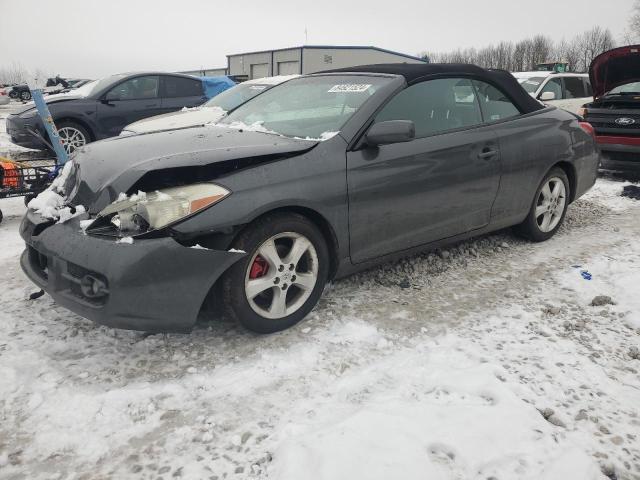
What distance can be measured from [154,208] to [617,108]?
24.5 feet

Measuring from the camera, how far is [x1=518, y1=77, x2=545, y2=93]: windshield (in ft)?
31.8

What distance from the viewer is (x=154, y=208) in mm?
2510

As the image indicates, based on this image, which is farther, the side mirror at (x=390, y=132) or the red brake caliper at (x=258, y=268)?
the side mirror at (x=390, y=132)

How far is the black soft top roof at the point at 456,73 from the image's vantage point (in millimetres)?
3619

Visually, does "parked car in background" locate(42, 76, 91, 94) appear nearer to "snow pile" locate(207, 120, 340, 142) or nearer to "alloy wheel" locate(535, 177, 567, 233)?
"snow pile" locate(207, 120, 340, 142)

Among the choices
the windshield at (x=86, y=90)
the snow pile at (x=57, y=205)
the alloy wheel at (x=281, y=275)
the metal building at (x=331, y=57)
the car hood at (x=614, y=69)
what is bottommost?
the alloy wheel at (x=281, y=275)

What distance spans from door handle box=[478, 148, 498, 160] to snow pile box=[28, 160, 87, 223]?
2805 millimetres

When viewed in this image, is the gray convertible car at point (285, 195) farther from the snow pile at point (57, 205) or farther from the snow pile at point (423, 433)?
the snow pile at point (423, 433)

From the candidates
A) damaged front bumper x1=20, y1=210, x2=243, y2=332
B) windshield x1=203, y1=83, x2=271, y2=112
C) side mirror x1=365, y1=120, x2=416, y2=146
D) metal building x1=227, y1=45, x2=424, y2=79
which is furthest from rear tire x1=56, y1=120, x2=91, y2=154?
metal building x1=227, y1=45, x2=424, y2=79

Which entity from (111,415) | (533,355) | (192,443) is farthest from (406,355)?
(111,415)

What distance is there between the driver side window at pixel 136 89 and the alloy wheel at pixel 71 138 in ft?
2.85

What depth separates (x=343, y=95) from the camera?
3551 mm

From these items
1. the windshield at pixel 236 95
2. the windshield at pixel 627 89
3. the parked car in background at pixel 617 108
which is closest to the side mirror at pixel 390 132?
the windshield at pixel 236 95

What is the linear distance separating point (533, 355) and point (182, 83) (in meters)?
8.90
